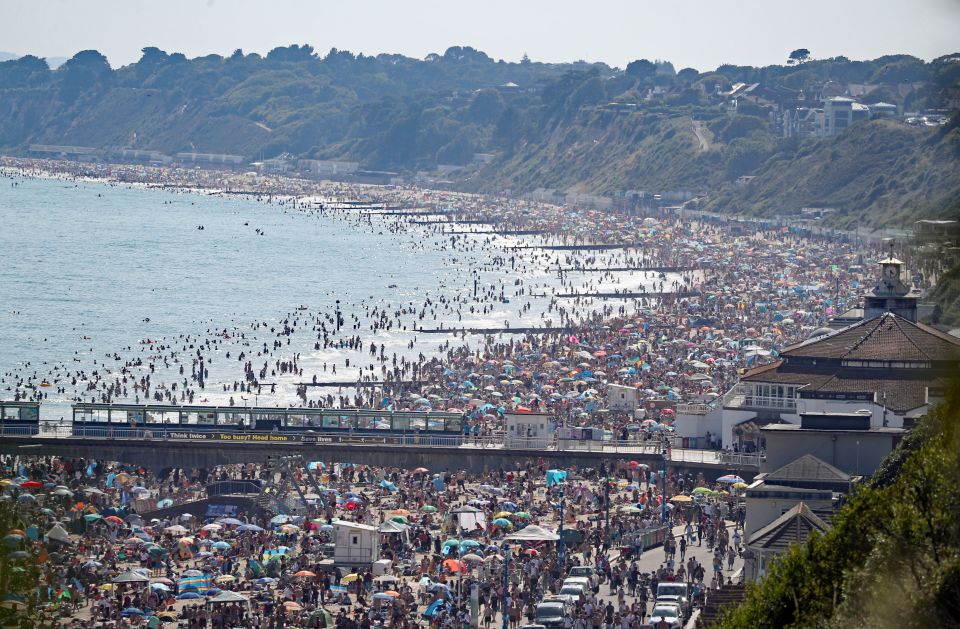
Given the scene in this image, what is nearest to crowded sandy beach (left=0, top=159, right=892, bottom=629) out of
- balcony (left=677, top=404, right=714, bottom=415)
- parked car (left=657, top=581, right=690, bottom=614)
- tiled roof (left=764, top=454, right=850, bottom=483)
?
parked car (left=657, top=581, right=690, bottom=614)

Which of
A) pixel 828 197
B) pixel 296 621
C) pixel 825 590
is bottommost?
pixel 296 621

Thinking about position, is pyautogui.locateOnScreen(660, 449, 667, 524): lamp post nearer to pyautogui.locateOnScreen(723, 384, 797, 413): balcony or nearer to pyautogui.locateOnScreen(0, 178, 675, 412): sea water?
pyautogui.locateOnScreen(723, 384, 797, 413): balcony

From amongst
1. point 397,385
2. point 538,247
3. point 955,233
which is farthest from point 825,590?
point 538,247

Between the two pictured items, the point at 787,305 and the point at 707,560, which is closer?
the point at 707,560

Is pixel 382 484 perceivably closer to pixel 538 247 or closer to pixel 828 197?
pixel 538 247

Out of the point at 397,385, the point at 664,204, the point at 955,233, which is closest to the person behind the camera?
the point at 955,233

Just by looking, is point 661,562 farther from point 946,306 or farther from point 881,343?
point 946,306
